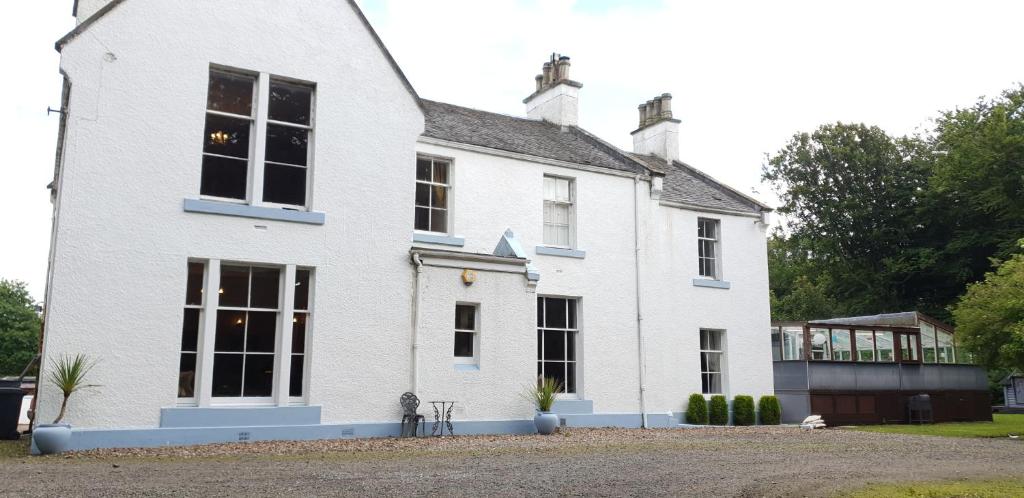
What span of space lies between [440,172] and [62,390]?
9007 millimetres

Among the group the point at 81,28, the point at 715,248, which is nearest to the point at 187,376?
the point at 81,28

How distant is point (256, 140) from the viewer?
14.1 meters

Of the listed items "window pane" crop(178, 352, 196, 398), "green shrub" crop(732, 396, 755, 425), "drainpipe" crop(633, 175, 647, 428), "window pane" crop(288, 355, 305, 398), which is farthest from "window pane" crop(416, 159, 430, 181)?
"green shrub" crop(732, 396, 755, 425)

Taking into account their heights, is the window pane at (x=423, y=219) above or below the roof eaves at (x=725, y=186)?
below

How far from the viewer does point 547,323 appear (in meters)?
19.1

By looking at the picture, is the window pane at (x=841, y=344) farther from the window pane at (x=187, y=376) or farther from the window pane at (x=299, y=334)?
the window pane at (x=187, y=376)

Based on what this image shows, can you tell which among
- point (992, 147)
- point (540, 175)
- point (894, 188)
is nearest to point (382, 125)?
point (540, 175)

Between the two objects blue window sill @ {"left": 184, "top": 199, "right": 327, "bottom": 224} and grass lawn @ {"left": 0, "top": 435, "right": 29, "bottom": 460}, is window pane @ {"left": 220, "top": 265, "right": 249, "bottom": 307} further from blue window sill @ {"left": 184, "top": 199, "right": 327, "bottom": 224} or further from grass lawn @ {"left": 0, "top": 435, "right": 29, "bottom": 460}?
grass lawn @ {"left": 0, "top": 435, "right": 29, "bottom": 460}

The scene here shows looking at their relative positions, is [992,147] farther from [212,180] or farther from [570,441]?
[212,180]

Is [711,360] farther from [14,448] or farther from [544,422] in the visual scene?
[14,448]

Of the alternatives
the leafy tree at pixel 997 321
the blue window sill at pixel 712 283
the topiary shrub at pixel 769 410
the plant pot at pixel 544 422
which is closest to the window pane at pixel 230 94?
the plant pot at pixel 544 422

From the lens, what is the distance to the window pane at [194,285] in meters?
13.3

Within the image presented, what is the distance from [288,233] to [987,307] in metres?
16.6

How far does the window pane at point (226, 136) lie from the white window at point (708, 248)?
1285 cm
